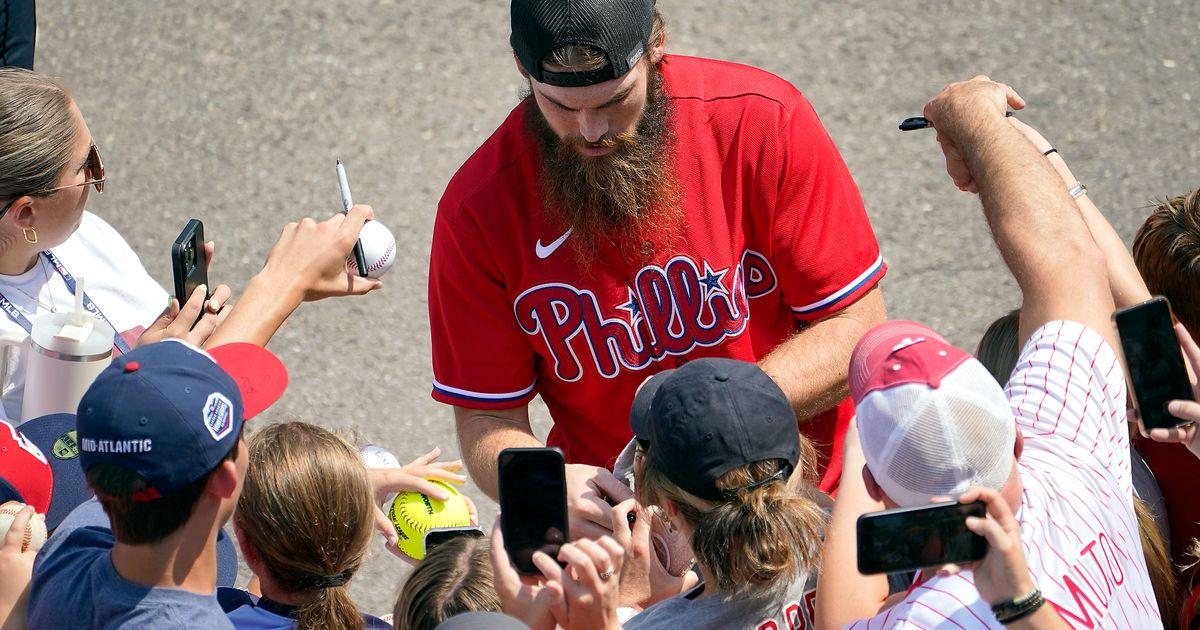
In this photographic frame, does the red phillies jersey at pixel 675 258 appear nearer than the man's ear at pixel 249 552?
No

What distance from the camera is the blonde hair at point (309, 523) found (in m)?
2.20

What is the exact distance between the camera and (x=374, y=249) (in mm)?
2873

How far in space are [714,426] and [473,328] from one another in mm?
865

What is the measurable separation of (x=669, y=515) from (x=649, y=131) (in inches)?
35.9

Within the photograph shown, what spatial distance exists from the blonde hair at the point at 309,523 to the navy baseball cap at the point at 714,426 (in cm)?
63

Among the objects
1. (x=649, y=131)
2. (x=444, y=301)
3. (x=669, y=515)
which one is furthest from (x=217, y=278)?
(x=669, y=515)

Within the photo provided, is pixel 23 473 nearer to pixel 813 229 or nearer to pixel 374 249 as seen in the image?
pixel 374 249

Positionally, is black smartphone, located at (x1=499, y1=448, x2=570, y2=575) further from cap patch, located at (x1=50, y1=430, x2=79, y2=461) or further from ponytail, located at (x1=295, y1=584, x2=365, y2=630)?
cap patch, located at (x1=50, y1=430, x2=79, y2=461)

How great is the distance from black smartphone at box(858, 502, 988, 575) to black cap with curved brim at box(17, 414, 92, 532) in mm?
1628

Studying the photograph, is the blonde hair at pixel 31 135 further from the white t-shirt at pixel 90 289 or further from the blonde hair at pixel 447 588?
the blonde hair at pixel 447 588

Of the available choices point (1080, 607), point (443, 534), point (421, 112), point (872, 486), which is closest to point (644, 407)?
point (872, 486)

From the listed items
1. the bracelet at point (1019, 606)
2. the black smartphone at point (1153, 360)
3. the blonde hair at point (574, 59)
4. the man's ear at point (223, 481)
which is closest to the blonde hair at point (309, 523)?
the man's ear at point (223, 481)

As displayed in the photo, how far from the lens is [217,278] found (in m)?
4.96

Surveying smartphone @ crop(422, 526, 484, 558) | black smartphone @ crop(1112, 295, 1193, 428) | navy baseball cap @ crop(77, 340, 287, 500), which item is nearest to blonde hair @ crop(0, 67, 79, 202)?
navy baseball cap @ crop(77, 340, 287, 500)
